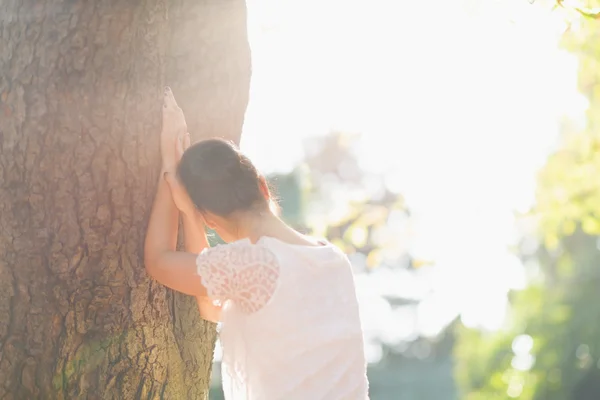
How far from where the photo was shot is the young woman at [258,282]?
13.1 ft

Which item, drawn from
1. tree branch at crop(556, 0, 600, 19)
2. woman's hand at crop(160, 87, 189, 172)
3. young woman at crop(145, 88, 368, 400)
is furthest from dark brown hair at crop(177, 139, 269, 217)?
tree branch at crop(556, 0, 600, 19)

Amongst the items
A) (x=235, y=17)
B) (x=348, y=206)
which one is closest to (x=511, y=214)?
(x=348, y=206)

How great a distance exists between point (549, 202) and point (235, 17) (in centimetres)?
683

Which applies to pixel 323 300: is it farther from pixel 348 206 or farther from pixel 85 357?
pixel 348 206

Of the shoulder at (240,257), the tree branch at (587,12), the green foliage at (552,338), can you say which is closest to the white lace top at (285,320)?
the shoulder at (240,257)

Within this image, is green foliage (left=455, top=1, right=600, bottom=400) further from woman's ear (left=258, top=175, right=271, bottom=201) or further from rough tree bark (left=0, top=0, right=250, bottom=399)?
rough tree bark (left=0, top=0, right=250, bottom=399)

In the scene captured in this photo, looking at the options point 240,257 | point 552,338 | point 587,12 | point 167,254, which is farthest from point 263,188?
point 552,338

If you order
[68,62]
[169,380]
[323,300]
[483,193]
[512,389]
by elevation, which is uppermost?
[68,62]

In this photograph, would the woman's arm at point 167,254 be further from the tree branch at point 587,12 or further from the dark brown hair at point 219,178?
the tree branch at point 587,12

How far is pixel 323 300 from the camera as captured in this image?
411 centimetres

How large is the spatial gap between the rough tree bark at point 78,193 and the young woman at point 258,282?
16 cm

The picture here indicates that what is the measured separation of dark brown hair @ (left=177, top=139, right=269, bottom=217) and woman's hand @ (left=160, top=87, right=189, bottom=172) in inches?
4.7

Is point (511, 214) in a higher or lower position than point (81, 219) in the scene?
lower

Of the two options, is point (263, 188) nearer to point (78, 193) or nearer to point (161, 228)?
point (161, 228)
